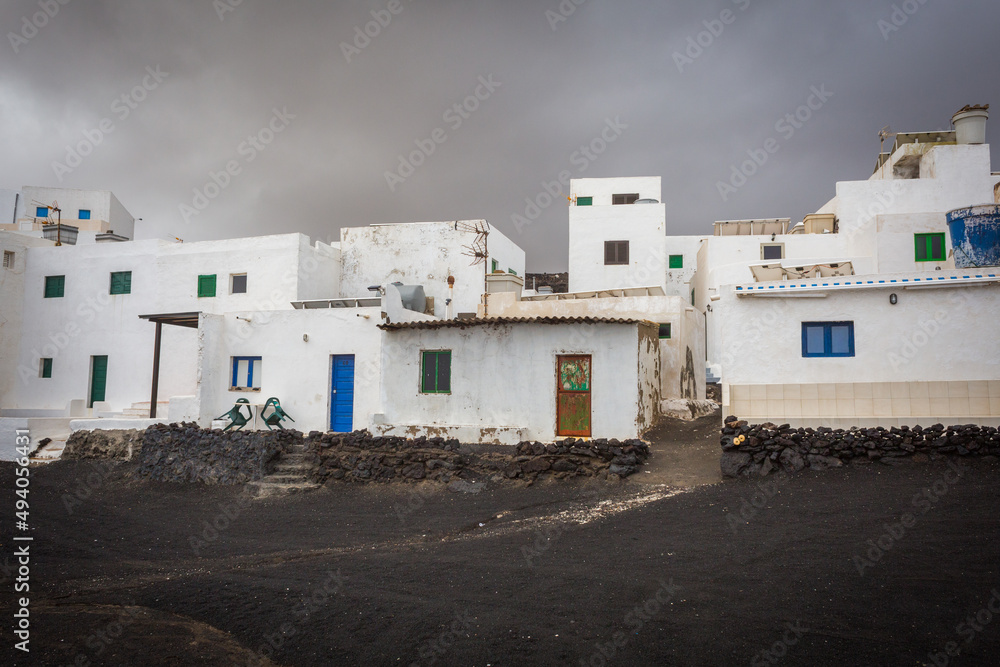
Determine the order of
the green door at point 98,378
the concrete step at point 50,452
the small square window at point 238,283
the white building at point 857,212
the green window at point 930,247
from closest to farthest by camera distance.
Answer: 1. the concrete step at point 50,452
2. the green window at point 930,247
3. the small square window at point 238,283
4. the green door at point 98,378
5. the white building at point 857,212

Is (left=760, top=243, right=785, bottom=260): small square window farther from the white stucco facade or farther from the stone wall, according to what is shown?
the stone wall

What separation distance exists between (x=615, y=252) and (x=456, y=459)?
1547 cm

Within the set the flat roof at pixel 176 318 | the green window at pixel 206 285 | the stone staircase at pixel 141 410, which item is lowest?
the stone staircase at pixel 141 410

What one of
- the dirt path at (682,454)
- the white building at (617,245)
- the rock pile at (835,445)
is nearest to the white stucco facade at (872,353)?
the rock pile at (835,445)

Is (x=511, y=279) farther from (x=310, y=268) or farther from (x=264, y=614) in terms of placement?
(x=264, y=614)

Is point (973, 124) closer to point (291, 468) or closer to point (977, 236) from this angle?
point (977, 236)

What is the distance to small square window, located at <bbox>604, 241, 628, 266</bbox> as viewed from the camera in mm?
26438

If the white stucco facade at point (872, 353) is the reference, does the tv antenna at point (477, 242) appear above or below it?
above

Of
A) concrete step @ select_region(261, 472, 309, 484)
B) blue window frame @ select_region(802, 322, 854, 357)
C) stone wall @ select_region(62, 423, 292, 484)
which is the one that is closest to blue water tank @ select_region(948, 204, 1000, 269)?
blue window frame @ select_region(802, 322, 854, 357)

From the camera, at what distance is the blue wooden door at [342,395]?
1834cm

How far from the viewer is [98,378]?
23.8 m

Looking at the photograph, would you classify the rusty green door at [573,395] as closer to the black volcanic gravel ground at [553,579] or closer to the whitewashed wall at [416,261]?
the black volcanic gravel ground at [553,579]

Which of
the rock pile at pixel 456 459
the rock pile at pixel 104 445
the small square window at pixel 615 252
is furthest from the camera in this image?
the small square window at pixel 615 252

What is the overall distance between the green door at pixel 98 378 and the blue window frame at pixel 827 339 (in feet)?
78.4
